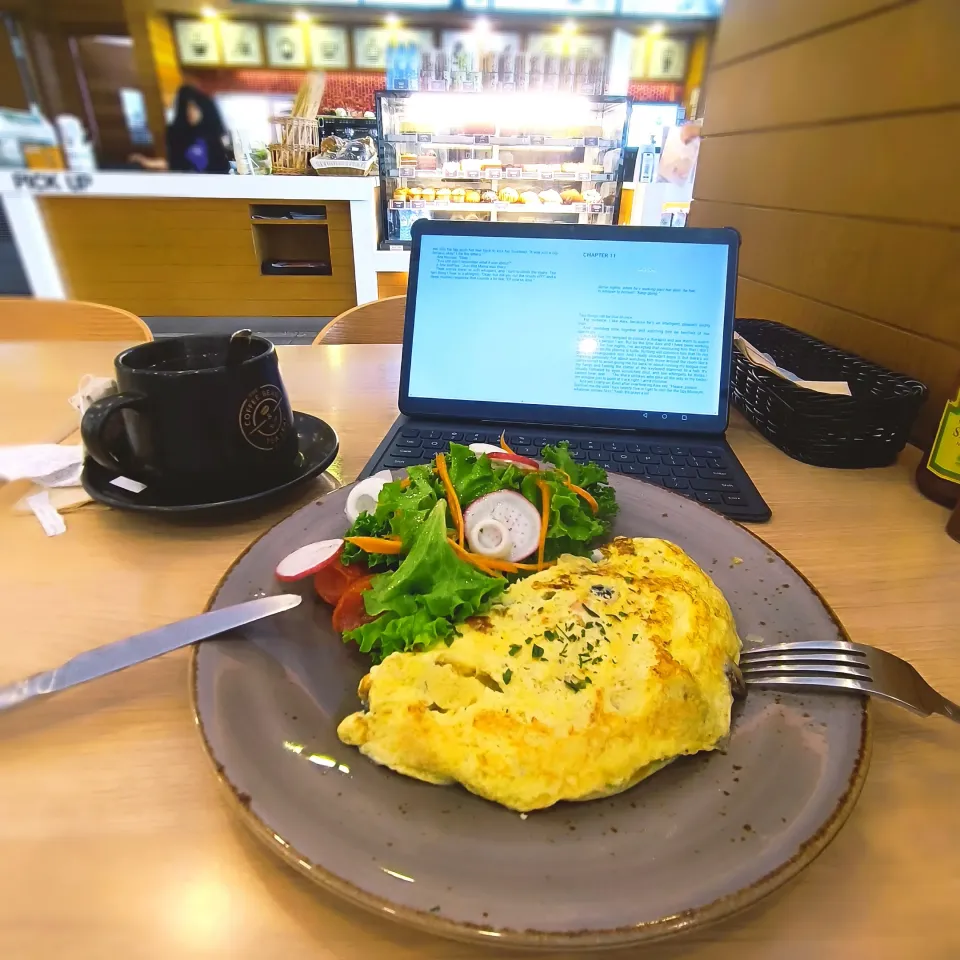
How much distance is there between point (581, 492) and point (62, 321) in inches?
70.6

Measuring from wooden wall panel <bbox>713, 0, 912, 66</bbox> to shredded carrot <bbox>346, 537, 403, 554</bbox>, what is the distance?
147 cm

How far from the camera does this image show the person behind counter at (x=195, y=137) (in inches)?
233

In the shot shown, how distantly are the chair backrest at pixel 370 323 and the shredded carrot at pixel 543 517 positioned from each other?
122 centimetres

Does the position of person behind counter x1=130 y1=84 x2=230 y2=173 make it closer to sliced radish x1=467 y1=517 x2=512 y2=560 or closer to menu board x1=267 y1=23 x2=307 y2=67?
menu board x1=267 y1=23 x2=307 y2=67

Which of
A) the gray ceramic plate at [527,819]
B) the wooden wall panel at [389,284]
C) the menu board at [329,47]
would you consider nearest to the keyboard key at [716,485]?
the gray ceramic plate at [527,819]

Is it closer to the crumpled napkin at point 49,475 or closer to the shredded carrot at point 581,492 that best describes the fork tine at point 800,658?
the shredded carrot at point 581,492

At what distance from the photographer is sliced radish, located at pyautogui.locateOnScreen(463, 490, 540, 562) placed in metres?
0.73

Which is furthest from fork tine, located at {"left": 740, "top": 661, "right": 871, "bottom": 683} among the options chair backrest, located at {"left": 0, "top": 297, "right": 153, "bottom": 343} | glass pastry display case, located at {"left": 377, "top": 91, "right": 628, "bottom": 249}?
glass pastry display case, located at {"left": 377, "top": 91, "right": 628, "bottom": 249}

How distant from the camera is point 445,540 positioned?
68 centimetres

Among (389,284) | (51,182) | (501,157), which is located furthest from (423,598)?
(51,182)

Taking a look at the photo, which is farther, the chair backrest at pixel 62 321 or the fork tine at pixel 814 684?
the chair backrest at pixel 62 321

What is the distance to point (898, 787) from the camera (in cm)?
52

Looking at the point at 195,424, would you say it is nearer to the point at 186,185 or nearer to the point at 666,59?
the point at 186,185

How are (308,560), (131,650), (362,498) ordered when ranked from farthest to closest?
1. (362,498)
2. (308,560)
3. (131,650)
